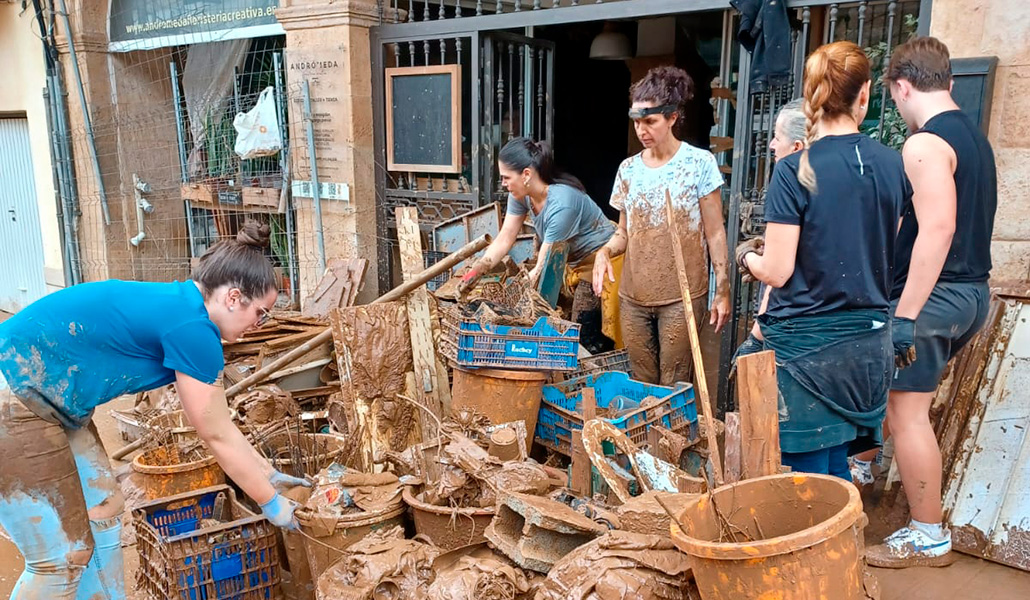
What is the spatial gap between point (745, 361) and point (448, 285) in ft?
9.22

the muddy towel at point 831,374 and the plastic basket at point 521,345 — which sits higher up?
the muddy towel at point 831,374

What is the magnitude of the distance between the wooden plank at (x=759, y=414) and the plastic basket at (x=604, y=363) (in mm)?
1947

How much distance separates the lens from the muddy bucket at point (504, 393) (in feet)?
13.4

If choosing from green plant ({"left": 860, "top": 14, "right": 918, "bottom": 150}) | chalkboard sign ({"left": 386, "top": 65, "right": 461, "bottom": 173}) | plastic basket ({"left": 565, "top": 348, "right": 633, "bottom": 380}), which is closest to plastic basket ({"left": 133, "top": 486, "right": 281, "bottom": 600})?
plastic basket ({"left": 565, "top": 348, "right": 633, "bottom": 380})

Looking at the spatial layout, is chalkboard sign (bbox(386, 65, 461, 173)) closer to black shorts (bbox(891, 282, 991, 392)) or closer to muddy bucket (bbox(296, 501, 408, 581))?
muddy bucket (bbox(296, 501, 408, 581))

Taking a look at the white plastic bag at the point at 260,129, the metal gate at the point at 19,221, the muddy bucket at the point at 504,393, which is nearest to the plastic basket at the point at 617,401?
the muddy bucket at the point at 504,393

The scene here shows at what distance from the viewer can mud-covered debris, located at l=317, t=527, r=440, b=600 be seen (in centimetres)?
279

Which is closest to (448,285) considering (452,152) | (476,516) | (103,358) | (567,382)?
(567,382)

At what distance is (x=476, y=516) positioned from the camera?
3.15m

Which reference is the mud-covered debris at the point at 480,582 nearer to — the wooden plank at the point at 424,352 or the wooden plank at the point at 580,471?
the wooden plank at the point at 580,471

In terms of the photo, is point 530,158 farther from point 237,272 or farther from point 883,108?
point 237,272

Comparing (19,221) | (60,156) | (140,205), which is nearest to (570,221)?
(140,205)

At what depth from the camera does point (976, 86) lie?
12.5 ft

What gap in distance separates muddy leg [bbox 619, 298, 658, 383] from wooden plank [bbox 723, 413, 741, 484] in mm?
1530
